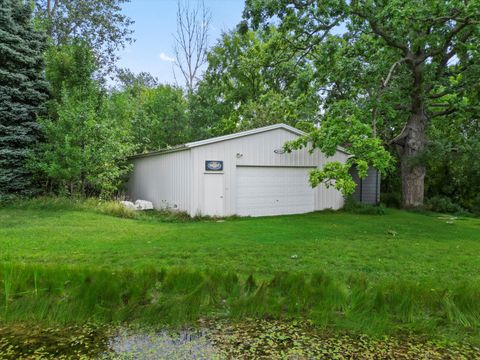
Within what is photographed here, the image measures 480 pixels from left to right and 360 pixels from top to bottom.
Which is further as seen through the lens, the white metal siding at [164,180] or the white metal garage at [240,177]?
the white metal siding at [164,180]

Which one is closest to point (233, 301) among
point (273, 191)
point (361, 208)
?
point (273, 191)

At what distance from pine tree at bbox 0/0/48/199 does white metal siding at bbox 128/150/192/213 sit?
3.80m

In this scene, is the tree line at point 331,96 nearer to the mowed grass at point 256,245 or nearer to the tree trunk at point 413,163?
the tree trunk at point 413,163

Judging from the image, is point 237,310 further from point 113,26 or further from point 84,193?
point 113,26

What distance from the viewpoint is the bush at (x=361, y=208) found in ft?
39.3

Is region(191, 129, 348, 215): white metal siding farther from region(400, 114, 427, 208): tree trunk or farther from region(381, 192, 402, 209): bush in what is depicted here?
region(381, 192, 402, 209): bush

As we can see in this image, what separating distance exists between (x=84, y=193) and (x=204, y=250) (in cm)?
833

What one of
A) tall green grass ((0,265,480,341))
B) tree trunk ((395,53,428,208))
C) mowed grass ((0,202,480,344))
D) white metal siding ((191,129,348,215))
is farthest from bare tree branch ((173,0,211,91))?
tall green grass ((0,265,480,341))

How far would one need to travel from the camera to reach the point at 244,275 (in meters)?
4.33

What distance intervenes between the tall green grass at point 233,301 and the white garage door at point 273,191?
741 centimetres

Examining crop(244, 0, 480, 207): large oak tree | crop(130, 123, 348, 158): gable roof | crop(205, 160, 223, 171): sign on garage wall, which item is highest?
crop(244, 0, 480, 207): large oak tree

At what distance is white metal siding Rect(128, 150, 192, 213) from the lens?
1066 centimetres

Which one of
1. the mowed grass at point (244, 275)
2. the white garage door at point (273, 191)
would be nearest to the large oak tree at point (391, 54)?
the white garage door at point (273, 191)

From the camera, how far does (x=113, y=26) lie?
20.5 meters
